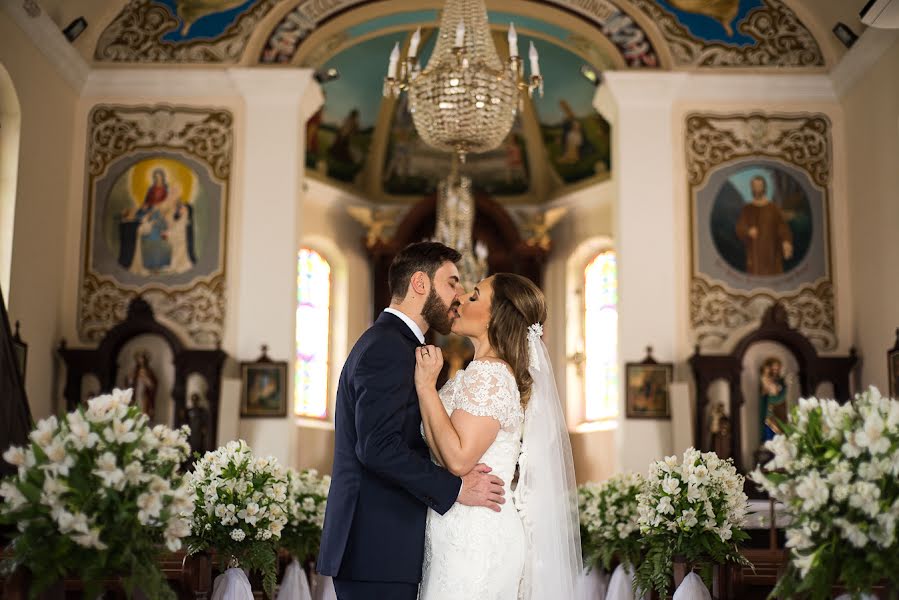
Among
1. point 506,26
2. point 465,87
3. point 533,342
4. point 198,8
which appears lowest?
point 533,342

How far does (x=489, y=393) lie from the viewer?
510 cm

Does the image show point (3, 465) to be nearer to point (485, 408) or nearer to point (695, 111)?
point (485, 408)

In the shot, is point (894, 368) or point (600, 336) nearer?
point (894, 368)

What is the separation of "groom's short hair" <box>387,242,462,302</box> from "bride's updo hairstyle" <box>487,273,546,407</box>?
0.32 meters

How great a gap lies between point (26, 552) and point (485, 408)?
1938 millimetres

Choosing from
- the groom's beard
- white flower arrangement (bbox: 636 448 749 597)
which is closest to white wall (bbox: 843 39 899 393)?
white flower arrangement (bbox: 636 448 749 597)

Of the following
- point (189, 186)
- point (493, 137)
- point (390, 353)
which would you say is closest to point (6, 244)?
point (189, 186)

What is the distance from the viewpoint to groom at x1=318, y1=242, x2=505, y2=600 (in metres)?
4.88

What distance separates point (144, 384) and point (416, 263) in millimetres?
7660

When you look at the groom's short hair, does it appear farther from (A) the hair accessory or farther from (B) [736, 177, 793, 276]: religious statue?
(B) [736, 177, 793, 276]: religious statue

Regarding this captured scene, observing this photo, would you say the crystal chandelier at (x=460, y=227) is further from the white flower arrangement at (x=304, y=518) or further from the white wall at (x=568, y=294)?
the white flower arrangement at (x=304, y=518)

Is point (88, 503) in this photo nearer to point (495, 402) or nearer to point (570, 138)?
point (495, 402)

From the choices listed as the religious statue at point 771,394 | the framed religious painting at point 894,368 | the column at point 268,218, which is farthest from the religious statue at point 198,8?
the framed religious painting at point 894,368

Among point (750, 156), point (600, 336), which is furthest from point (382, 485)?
point (600, 336)
